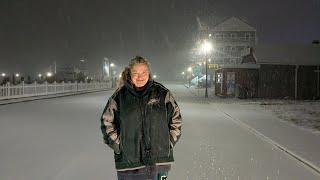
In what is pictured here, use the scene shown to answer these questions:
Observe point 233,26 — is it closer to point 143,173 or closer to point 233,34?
point 233,34

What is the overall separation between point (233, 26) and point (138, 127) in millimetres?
85370

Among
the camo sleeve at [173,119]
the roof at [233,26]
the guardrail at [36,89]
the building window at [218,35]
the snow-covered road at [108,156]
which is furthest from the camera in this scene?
the building window at [218,35]

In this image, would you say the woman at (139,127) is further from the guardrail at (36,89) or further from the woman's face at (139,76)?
the guardrail at (36,89)

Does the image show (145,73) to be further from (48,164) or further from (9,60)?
(9,60)

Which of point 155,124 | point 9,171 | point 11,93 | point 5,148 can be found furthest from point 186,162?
point 11,93

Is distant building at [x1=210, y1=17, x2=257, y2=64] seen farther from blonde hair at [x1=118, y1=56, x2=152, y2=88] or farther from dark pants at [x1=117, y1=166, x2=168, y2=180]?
dark pants at [x1=117, y1=166, x2=168, y2=180]

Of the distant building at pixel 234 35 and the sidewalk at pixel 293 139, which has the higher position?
the distant building at pixel 234 35

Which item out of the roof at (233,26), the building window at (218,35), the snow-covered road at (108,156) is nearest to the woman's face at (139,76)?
the snow-covered road at (108,156)

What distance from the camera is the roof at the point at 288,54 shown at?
123ft

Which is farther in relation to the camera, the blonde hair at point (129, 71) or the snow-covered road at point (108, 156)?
the snow-covered road at point (108, 156)

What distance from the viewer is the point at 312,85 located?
37.2m

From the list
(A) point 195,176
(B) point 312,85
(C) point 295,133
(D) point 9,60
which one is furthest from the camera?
(D) point 9,60

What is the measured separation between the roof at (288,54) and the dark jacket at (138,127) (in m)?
34.8

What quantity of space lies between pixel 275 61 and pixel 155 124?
115 feet
